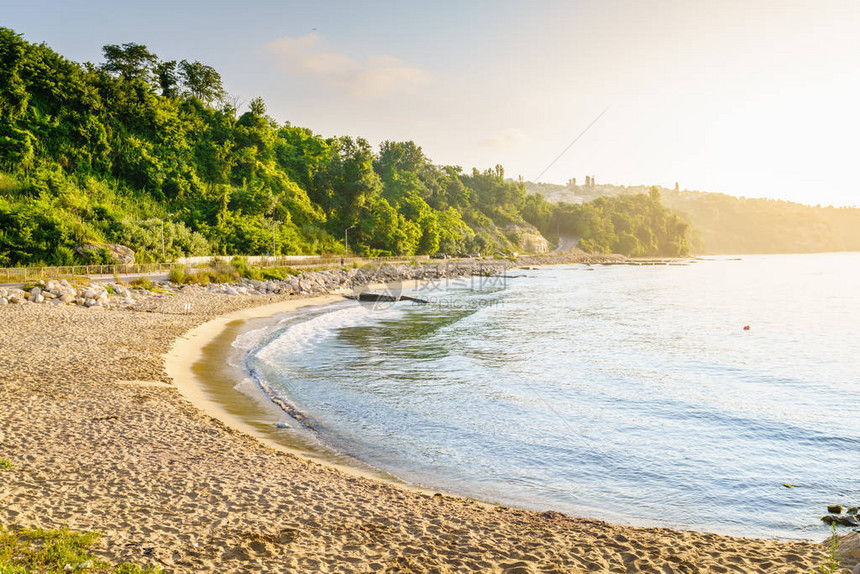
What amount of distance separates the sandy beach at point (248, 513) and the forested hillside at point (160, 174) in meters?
39.2

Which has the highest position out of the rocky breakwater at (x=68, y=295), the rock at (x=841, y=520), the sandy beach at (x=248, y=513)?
the rocky breakwater at (x=68, y=295)

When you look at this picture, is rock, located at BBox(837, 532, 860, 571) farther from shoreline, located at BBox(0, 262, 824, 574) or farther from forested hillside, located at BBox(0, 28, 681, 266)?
forested hillside, located at BBox(0, 28, 681, 266)

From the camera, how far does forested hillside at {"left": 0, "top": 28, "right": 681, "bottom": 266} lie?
48.8 metres

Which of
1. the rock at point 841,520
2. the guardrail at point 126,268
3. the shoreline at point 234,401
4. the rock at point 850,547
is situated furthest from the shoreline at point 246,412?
the guardrail at point 126,268

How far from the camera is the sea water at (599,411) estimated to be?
10281 mm

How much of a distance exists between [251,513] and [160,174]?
233ft

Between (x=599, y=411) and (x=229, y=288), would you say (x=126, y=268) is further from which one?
(x=599, y=411)

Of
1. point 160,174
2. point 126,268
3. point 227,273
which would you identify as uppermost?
point 160,174

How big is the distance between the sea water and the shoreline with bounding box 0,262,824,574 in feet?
5.41

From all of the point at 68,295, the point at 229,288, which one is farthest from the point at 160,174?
the point at 68,295

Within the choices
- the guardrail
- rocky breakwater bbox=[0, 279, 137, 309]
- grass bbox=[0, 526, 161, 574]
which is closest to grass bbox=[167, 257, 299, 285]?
the guardrail

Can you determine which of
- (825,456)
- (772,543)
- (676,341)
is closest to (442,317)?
(676,341)

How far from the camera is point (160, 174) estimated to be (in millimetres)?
66312

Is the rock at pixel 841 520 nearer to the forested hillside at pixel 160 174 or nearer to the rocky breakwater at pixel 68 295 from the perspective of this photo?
the rocky breakwater at pixel 68 295
